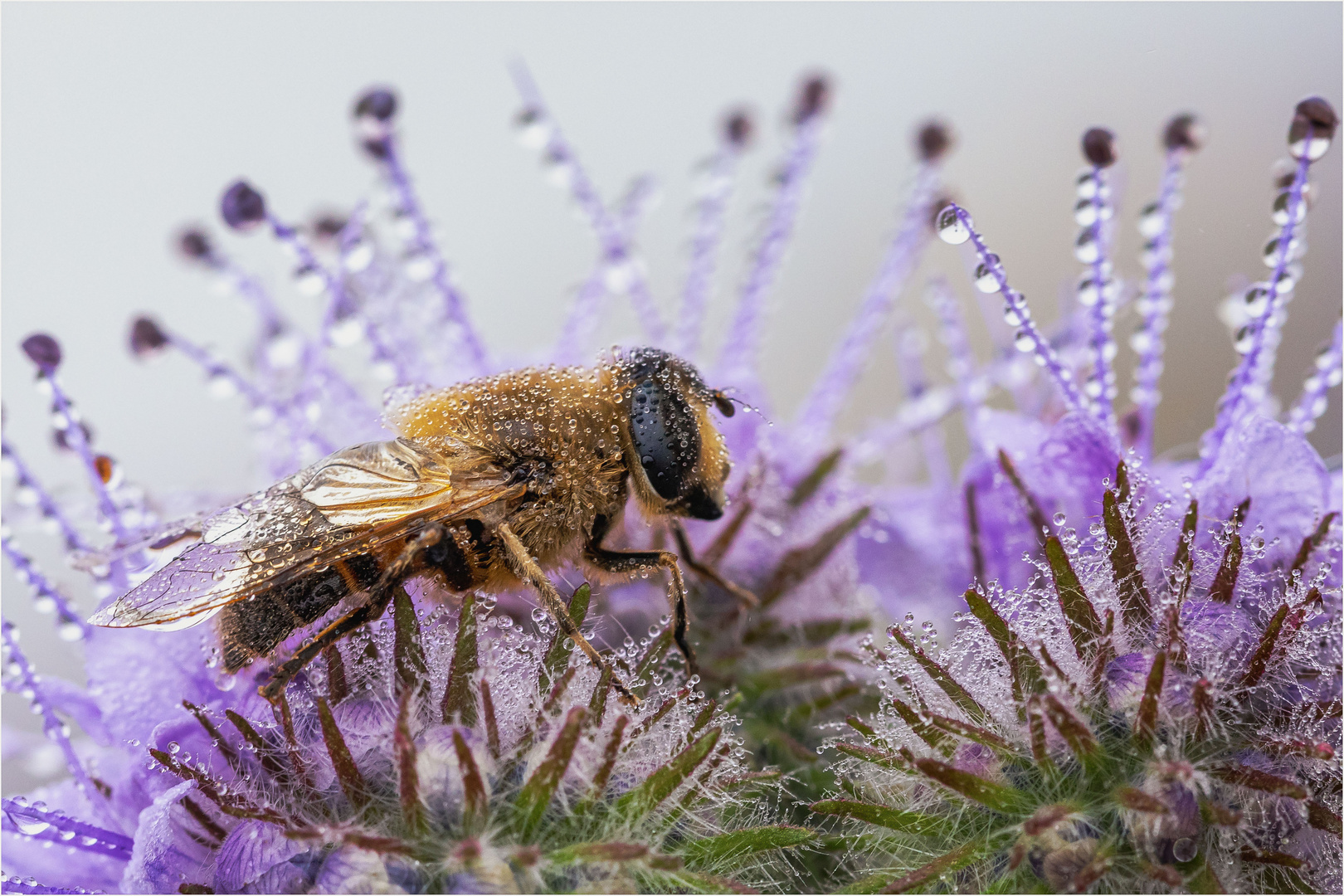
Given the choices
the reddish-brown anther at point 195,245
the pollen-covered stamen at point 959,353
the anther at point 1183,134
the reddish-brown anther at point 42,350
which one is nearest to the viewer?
the reddish-brown anther at point 42,350

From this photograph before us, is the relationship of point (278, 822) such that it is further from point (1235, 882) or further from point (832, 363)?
point (832, 363)

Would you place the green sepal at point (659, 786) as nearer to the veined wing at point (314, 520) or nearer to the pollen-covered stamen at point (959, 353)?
the veined wing at point (314, 520)

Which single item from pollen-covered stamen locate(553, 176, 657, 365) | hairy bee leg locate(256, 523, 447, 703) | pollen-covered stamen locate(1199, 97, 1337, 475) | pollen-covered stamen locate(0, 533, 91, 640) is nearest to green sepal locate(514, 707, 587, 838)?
hairy bee leg locate(256, 523, 447, 703)

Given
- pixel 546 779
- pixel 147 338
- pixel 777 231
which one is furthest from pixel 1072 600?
pixel 147 338

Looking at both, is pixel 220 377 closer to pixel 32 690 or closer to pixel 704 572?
pixel 32 690

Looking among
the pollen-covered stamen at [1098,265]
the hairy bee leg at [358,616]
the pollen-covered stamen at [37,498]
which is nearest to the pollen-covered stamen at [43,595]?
the pollen-covered stamen at [37,498]

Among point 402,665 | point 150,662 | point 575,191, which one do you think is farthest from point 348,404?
point 402,665
